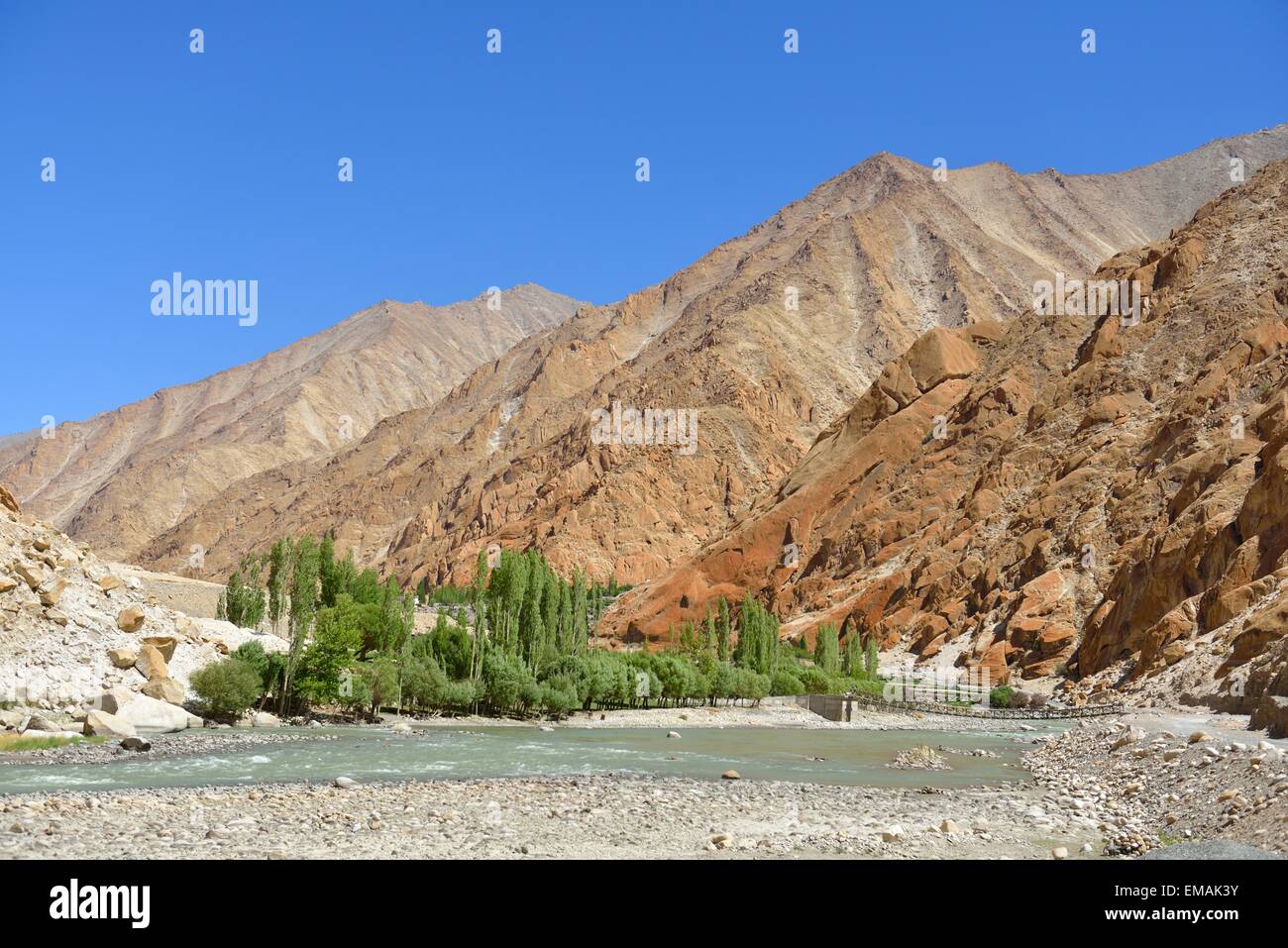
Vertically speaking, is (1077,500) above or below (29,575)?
Result: above

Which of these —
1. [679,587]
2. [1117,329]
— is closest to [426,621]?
[679,587]

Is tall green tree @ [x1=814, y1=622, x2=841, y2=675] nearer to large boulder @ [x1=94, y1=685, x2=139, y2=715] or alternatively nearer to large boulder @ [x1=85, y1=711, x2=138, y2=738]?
large boulder @ [x1=94, y1=685, x2=139, y2=715]

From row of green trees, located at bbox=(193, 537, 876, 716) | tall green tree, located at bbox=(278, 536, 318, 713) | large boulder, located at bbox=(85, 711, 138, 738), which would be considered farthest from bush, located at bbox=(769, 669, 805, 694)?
large boulder, located at bbox=(85, 711, 138, 738)

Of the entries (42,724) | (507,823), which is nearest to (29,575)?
(42,724)

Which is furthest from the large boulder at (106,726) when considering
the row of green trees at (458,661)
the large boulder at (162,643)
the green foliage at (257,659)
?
the green foliage at (257,659)

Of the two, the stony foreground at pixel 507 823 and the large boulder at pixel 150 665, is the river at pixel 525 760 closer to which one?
the stony foreground at pixel 507 823

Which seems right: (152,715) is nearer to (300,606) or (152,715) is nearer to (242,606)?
(300,606)

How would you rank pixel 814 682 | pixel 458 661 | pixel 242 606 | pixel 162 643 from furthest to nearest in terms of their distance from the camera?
pixel 814 682 < pixel 242 606 < pixel 458 661 < pixel 162 643
